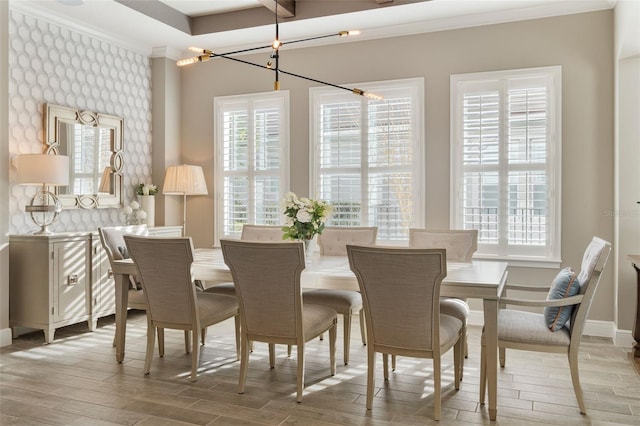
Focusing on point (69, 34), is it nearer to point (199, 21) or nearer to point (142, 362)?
point (199, 21)

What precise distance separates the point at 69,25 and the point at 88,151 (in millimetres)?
1208

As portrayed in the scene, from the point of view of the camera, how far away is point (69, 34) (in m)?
4.93

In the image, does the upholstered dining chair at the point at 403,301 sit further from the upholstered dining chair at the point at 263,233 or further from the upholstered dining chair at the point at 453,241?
the upholstered dining chair at the point at 263,233

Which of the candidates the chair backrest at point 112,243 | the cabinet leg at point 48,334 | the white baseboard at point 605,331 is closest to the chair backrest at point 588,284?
the white baseboard at point 605,331

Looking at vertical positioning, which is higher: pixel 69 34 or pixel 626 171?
pixel 69 34

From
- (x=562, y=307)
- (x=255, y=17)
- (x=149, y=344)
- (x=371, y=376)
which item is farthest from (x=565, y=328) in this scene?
(x=255, y=17)

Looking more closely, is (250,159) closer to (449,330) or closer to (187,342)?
(187,342)

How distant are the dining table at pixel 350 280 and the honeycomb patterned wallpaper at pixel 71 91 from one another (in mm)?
1551

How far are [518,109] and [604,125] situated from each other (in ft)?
2.35

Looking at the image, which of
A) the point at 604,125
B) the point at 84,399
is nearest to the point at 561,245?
the point at 604,125

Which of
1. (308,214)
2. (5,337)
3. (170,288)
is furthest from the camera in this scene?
(5,337)

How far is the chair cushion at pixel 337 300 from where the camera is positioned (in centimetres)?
363

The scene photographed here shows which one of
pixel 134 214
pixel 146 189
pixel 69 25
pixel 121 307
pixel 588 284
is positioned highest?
pixel 69 25

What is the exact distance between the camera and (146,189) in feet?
18.2
